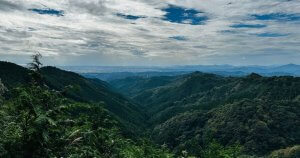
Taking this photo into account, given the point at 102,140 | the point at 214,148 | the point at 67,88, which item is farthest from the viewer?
the point at 214,148

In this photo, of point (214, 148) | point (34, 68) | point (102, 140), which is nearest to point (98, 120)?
point (102, 140)

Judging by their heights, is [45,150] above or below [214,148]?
above

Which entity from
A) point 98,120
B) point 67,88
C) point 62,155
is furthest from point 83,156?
point 98,120

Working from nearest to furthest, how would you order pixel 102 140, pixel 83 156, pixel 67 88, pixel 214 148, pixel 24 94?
pixel 24 94 < pixel 83 156 < pixel 67 88 < pixel 102 140 < pixel 214 148

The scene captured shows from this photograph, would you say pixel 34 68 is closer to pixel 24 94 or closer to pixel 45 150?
pixel 24 94

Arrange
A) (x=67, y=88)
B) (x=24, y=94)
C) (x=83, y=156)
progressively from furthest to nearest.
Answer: (x=67, y=88), (x=83, y=156), (x=24, y=94)

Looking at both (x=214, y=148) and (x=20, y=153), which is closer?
(x=20, y=153)

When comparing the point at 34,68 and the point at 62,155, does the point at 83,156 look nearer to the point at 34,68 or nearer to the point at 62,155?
the point at 62,155

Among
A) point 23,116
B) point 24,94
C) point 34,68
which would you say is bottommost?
point 23,116

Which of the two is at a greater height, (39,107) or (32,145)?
(39,107)
